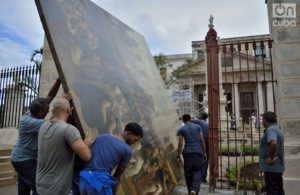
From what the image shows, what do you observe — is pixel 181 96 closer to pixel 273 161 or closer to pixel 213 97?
pixel 213 97

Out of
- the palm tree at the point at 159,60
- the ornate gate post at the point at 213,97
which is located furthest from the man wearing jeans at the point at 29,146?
the palm tree at the point at 159,60

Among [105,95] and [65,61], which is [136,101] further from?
[65,61]

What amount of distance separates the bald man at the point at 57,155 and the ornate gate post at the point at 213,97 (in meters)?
3.97

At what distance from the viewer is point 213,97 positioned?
6.20 m

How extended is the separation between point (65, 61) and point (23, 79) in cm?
646

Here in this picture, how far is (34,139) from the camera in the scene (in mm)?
3176

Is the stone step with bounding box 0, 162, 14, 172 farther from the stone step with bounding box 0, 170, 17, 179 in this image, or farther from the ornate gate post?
the ornate gate post

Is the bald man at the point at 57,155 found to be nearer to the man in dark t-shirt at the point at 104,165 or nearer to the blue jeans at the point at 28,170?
the man in dark t-shirt at the point at 104,165

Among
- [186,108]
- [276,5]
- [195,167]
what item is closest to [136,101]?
[195,167]

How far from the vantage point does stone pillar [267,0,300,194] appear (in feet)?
16.9

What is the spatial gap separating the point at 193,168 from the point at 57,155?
3181 millimetres

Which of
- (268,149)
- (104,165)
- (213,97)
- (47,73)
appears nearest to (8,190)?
(47,73)

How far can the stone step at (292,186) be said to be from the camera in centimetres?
504

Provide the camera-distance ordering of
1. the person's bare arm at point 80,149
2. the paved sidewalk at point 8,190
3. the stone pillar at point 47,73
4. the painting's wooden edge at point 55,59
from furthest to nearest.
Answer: the stone pillar at point 47,73 < the paved sidewalk at point 8,190 < the painting's wooden edge at point 55,59 < the person's bare arm at point 80,149
